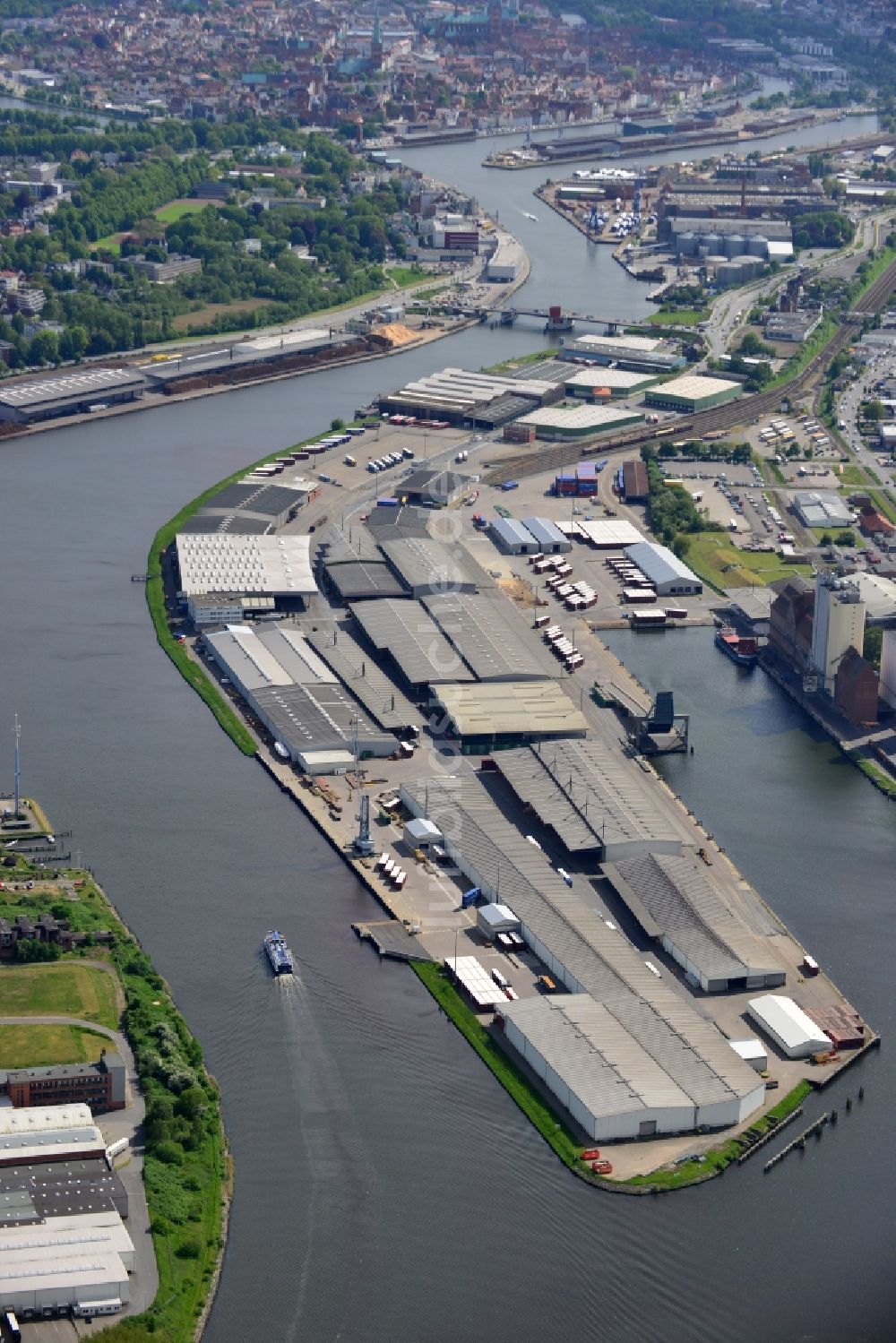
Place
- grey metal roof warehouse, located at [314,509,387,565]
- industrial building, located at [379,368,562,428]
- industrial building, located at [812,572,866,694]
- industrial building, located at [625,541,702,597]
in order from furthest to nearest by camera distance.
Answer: industrial building, located at [379,368,562,428] < grey metal roof warehouse, located at [314,509,387,565] < industrial building, located at [625,541,702,597] < industrial building, located at [812,572,866,694]

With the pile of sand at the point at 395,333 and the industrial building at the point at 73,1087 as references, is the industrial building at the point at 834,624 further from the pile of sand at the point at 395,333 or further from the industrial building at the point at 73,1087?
the pile of sand at the point at 395,333

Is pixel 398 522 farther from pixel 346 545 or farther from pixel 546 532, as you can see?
pixel 546 532

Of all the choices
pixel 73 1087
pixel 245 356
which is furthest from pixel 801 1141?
pixel 245 356

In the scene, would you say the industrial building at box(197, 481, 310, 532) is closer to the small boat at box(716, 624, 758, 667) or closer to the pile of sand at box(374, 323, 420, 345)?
the small boat at box(716, 624, 758, 667)

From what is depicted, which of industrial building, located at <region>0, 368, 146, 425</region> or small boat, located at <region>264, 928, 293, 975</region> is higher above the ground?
small boat, located at <region>264, 928, 293, 975</region>

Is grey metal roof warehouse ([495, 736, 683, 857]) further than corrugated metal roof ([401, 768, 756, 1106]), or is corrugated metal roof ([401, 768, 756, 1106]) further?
grey metal roof warehouse ([495, 736, 683, 857])

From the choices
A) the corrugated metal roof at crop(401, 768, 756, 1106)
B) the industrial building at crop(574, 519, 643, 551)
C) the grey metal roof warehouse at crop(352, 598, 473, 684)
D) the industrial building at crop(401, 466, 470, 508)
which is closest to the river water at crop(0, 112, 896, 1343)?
the corrugated metal roof at crop(401, 768, 756, 1106)

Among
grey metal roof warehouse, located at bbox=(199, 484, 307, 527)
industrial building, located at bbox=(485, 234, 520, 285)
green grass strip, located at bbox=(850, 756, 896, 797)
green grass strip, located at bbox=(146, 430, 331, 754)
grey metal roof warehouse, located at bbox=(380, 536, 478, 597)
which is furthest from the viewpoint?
industrial building, located at bbox=(485, 234, 520, 285)
